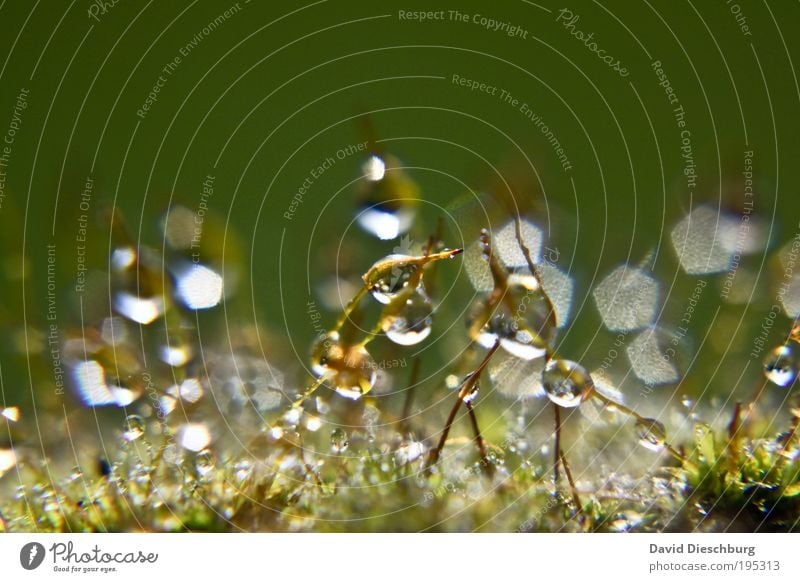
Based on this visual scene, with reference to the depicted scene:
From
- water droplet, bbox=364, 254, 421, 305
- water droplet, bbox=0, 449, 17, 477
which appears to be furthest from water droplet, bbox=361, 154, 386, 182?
water droplet, bbox=0, 449, 17, 477

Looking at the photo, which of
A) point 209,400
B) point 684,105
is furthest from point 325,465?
point 684,105

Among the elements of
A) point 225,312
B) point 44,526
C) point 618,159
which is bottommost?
point 44,526

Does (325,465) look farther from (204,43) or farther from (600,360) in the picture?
(204,43)

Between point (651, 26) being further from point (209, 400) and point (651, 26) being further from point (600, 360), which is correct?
point (209, 400)

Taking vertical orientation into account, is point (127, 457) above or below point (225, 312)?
below
